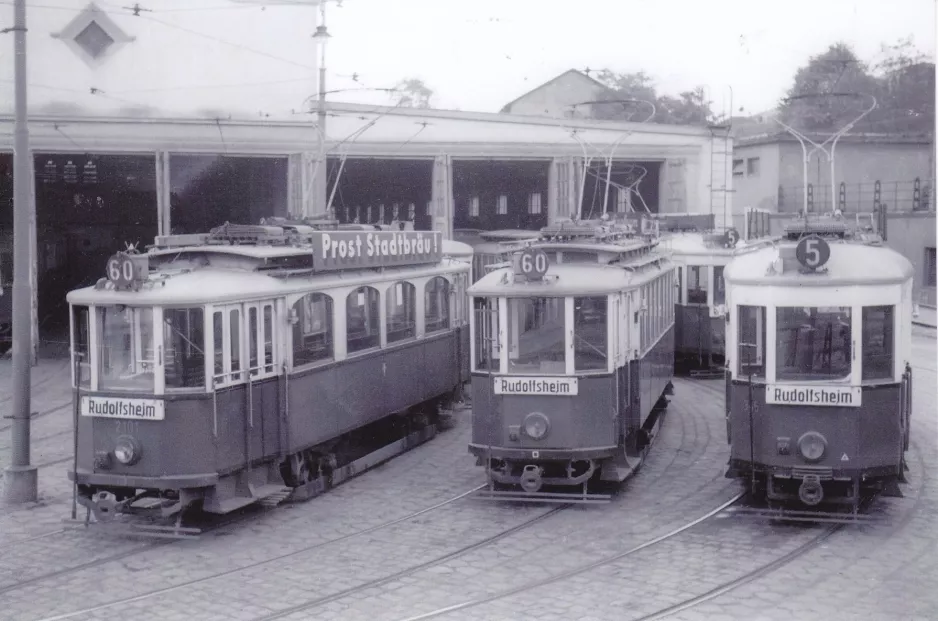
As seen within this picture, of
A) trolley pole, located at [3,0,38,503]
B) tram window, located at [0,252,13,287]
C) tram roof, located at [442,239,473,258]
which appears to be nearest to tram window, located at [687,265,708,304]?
tram roof, located at [442,239,473,258]

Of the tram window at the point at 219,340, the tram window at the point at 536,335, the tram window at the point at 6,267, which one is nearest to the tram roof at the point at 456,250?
the tram window at the point at 536,335

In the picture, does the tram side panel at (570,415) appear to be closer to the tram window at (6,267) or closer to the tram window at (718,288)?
the tram window at (718,288)

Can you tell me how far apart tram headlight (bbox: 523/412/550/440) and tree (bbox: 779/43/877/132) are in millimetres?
8876

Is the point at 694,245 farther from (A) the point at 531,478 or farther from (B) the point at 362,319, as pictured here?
(A) the point at 531,478

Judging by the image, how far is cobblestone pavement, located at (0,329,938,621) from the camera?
847 cm

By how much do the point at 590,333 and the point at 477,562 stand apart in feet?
9.71

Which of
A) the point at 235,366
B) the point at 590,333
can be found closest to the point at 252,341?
the point at 235,366

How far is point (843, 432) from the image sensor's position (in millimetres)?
10266

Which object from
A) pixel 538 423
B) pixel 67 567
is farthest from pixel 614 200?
pixel 67 567

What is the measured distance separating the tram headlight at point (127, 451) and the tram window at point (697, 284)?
13679 mm

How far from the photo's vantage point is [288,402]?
11.6m

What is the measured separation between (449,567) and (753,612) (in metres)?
2.66

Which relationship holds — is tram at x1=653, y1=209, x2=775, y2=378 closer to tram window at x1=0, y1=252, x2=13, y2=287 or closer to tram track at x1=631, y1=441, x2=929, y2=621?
tram track at x1=631, y1=441, x2=929, y2=621

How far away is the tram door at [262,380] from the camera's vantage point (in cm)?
1112
